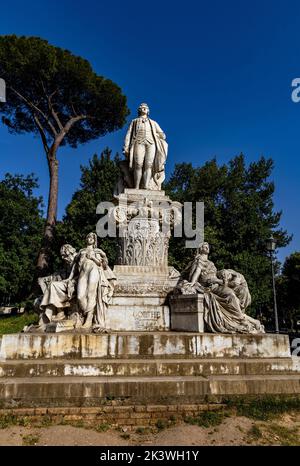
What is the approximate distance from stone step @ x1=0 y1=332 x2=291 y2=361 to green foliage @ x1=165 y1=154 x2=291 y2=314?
1306cm

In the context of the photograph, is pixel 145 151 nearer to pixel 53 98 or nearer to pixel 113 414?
pixel 113 414

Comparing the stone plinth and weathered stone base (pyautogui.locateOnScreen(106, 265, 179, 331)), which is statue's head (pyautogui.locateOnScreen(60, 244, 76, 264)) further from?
the stone plinth

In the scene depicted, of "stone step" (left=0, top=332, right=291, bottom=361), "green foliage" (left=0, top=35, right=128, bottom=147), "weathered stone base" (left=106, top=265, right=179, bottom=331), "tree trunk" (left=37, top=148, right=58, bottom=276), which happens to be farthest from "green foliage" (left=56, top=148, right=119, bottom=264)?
"stone step" (left=0, top=332, right=291, bottom=361)

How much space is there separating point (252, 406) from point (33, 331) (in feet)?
12.2

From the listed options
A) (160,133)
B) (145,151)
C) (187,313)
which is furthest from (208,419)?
(160,133)

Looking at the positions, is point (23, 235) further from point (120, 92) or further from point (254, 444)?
point (254, 444)

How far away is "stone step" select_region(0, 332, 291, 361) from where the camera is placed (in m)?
5.63

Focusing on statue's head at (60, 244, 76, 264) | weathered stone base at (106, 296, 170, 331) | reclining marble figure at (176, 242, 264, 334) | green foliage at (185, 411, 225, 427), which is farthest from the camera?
statue's head at (60, 244, 76, 264)

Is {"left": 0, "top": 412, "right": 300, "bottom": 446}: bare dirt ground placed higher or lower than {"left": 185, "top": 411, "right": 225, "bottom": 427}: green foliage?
lower

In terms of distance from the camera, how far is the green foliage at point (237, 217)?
2072 cm

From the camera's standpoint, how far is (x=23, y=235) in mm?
27266

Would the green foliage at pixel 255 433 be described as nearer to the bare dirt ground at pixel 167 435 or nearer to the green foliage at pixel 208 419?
the bare dirt ground at pixel 167 435

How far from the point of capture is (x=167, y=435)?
406 centimetres
